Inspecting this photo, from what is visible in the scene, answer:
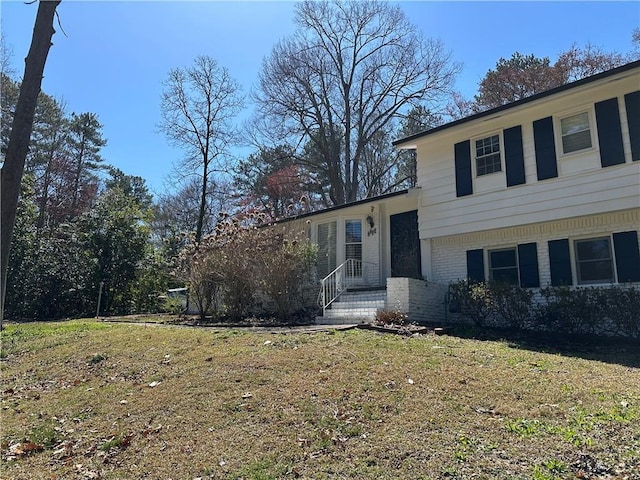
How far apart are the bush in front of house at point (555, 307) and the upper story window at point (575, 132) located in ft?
10.9

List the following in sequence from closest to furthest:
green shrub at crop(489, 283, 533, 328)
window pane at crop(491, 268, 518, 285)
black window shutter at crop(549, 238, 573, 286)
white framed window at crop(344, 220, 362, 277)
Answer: green shrub at crop(489, 283, 533, 328), black window shutter at crop(549, 238, 573, 286), window pane at crop(491, 268, 518, 285), white framed window at crop(344, 220, 362, 277)

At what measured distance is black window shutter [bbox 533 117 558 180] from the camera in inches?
436

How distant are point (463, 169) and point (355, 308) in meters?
4.78

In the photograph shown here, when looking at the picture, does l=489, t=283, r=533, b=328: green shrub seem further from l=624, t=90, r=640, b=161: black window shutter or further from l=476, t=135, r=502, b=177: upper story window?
l=624, t=90, r=640, b=161: black window shutter

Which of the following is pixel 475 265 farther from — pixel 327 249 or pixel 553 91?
pixel 327 249

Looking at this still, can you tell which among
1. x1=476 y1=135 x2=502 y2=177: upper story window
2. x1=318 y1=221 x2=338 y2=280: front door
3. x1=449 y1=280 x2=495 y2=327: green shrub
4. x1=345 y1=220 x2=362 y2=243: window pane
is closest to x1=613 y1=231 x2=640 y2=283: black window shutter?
x1=449 y1=280 x2=495 y2=327: green shrub

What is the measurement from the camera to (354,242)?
49.5ft

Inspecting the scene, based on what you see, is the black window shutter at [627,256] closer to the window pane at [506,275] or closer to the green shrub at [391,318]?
the window pane at [506,275]

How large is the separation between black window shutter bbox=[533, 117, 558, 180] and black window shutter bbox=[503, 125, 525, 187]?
15.1 inches

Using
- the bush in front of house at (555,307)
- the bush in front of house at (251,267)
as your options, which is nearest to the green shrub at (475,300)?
the bush in front of house at (555,307)

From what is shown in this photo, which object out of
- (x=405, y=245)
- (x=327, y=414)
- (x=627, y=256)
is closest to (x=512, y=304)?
(x=627, y=256)

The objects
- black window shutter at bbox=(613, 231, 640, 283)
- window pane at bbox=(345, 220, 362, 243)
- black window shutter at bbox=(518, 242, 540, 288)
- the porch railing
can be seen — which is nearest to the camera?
black window shutter at bbox=(613, 231, 640, 283)

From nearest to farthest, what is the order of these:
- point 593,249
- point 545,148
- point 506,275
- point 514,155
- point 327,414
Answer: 1. point 327,414
2. point 593,249
3. point 545,148
4. point 514,155
5. point 506,275

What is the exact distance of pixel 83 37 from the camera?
9.65 meters
